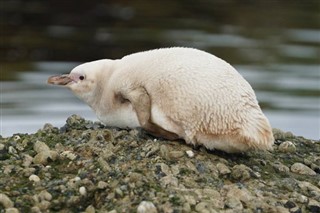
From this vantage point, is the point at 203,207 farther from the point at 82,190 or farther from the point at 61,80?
the point at 61,80

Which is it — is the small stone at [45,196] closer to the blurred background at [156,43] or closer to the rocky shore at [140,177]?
the rocky shore at [140,177]

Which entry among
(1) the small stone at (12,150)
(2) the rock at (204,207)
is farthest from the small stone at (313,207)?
(1) the small stone at (12,150)

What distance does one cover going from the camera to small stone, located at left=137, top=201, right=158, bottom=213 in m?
6.57

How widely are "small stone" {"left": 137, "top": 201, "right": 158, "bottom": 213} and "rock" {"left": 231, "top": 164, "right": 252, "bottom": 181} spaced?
81 cm

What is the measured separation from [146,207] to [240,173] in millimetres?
890

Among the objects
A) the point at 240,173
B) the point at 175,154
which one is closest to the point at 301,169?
the point at 240,173

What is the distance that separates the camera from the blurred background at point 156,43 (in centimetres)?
1490

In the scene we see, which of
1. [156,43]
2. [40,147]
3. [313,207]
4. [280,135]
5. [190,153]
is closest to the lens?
[313,207]

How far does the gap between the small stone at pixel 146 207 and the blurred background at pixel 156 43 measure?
5841 millimetres

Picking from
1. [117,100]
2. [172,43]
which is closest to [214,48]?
[172,43]

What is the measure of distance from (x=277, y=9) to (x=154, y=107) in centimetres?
1737

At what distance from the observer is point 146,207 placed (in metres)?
6.59

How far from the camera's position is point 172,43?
67.2 feet

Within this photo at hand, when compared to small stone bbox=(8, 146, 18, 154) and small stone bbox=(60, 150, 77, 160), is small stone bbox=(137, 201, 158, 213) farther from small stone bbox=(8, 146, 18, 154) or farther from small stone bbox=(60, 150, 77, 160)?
small stone bbox=(8, 146, 18, 154)
